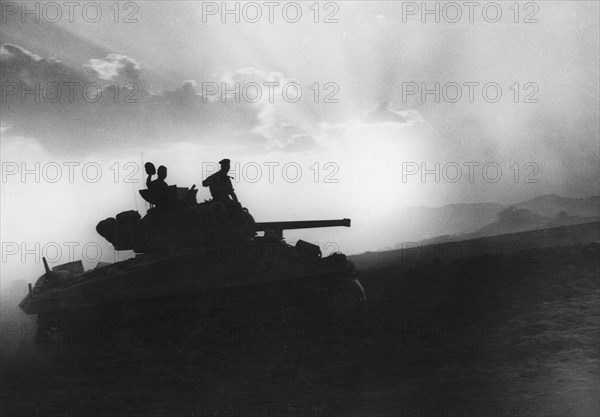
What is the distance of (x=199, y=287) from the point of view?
12117 millimetres

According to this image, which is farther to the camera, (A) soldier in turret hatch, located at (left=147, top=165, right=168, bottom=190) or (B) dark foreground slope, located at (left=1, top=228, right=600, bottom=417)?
(A) soldier in turret hatch, located at (left=147, top=165, right=168, bottom=190)

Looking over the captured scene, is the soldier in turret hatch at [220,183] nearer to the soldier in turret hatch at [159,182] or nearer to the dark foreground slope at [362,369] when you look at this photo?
the soldier in turret hatch at [159,182]

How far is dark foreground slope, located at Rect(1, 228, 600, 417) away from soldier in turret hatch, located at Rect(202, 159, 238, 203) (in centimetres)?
286

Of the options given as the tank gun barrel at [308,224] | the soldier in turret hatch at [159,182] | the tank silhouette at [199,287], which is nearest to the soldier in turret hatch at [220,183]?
the tank silhouette at [199,287]

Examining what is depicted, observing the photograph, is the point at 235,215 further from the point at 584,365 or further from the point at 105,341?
the point at 584,365

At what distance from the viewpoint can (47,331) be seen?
1234 centimetres

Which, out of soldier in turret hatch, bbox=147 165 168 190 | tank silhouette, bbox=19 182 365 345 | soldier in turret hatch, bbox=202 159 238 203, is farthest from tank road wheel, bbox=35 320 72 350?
soldier in turret hatch, bbox=202 159 238 203

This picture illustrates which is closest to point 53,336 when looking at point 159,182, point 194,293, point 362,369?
point 194,293

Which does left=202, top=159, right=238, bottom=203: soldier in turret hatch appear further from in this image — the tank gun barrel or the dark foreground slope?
the dark foreground slope

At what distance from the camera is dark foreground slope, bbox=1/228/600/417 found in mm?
8594

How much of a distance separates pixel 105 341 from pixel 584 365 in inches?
334

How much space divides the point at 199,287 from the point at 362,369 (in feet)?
11.8

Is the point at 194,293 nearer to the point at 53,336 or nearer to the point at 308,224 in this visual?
the point at 53,336

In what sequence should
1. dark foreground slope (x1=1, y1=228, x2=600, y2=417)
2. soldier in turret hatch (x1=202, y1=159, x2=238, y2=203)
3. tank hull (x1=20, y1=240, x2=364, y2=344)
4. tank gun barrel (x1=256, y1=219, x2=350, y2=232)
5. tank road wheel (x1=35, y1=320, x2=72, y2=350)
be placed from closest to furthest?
1. dark foreground slope (x1=1, y1=228, x2=600, y2=417)
2. tank hull (x1=20, y1=240, x2=364, y2=344)
3. tank road wheel (x1=35, y1=320, x2=72, y2=350)
4. soldier in turret hatch (x1=202, y1=159, x2=238, y2=203)
5. tank gun barrel (x1=256, y1=219, x2=350, y2=232)
